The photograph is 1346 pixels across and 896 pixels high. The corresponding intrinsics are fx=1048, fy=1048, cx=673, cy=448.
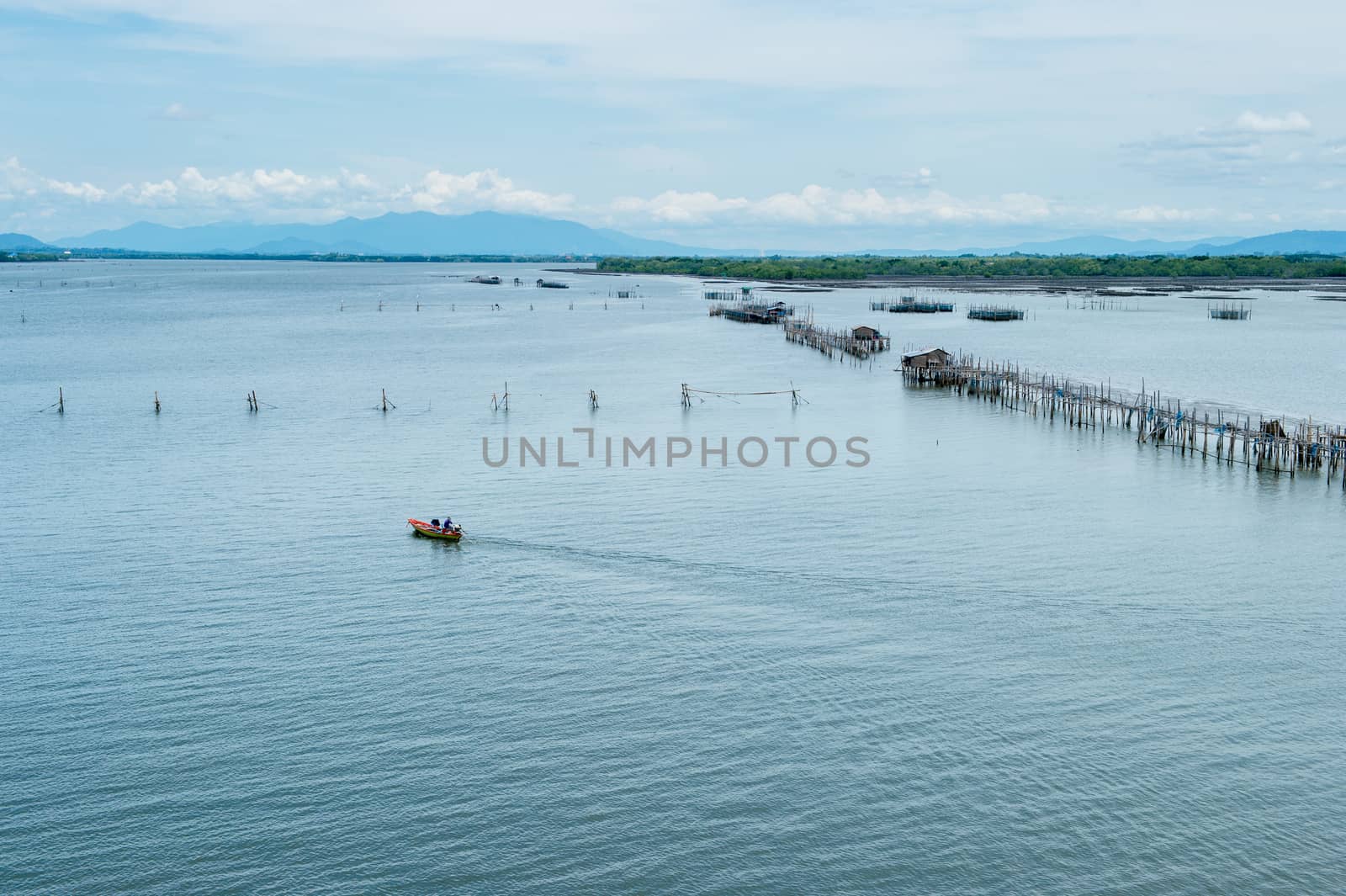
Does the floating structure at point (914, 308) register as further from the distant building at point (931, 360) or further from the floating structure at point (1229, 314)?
the distant building at point (931, 360)

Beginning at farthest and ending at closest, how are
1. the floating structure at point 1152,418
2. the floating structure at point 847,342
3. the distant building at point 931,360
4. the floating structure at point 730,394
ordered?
the floating structure at point 847,342
the distant building at point 931,360
the floating structure at point 730,394
the floating structure at point 1152,418

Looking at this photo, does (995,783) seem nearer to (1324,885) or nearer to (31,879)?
(1324,885)

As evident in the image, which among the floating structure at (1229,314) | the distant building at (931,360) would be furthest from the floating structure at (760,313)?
the floating structure at (1229,314)

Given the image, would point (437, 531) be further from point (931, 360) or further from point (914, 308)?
point (914, 308)

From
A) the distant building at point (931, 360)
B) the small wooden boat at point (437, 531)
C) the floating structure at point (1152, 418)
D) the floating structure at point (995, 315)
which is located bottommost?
the small wooden boat at point (437, 531)

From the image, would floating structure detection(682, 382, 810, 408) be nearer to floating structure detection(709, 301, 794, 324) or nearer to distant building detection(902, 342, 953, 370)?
distant building detection(902, 342, 953, 370)

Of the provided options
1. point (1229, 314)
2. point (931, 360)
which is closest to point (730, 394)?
point (931, 360)

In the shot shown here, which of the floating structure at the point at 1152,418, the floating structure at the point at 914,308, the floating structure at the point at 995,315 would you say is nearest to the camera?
the floating structure at the point at 1152,418
